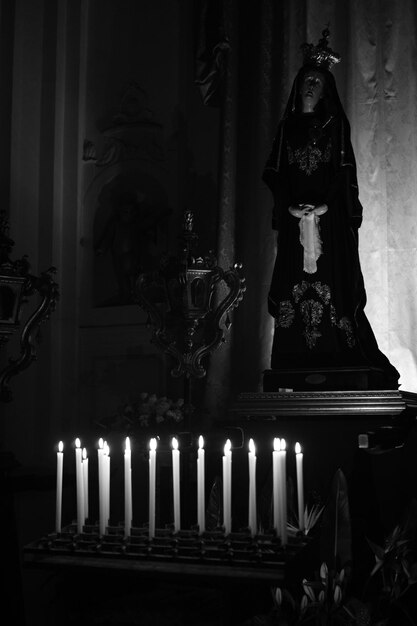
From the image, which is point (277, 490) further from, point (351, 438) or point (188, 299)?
point (188, 299)

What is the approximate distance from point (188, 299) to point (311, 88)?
1.32 meters

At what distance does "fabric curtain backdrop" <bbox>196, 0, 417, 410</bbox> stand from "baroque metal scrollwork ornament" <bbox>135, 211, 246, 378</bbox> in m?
0.72

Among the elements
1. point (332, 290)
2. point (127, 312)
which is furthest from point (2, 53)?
point (332, 290)

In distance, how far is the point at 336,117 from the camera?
4.52m

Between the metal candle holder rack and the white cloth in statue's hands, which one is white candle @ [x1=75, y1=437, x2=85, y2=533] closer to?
the metal candle holder rack

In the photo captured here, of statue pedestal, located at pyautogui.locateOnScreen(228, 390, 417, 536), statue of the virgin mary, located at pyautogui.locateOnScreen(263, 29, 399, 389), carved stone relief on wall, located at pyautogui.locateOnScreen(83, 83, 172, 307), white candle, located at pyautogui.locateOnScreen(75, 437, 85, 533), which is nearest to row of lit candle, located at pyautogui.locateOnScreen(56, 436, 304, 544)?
white candle, located at pyautogui.locateOnScreen(75, 437, 85, 533)

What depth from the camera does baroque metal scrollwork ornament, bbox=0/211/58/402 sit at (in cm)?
481

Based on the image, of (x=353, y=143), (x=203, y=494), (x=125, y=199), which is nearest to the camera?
(x=203, y=494)

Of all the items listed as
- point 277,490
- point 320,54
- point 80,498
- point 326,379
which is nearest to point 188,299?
point 326,379

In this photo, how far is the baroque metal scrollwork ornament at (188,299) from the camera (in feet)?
15.5

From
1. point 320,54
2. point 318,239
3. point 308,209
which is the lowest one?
point 318,239

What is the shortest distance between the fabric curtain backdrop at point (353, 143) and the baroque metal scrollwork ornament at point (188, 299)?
2.36 ft

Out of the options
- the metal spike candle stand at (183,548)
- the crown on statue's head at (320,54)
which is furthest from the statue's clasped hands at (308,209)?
the metal spike candle stand at (183,548)

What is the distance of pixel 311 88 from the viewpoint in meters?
4.55
